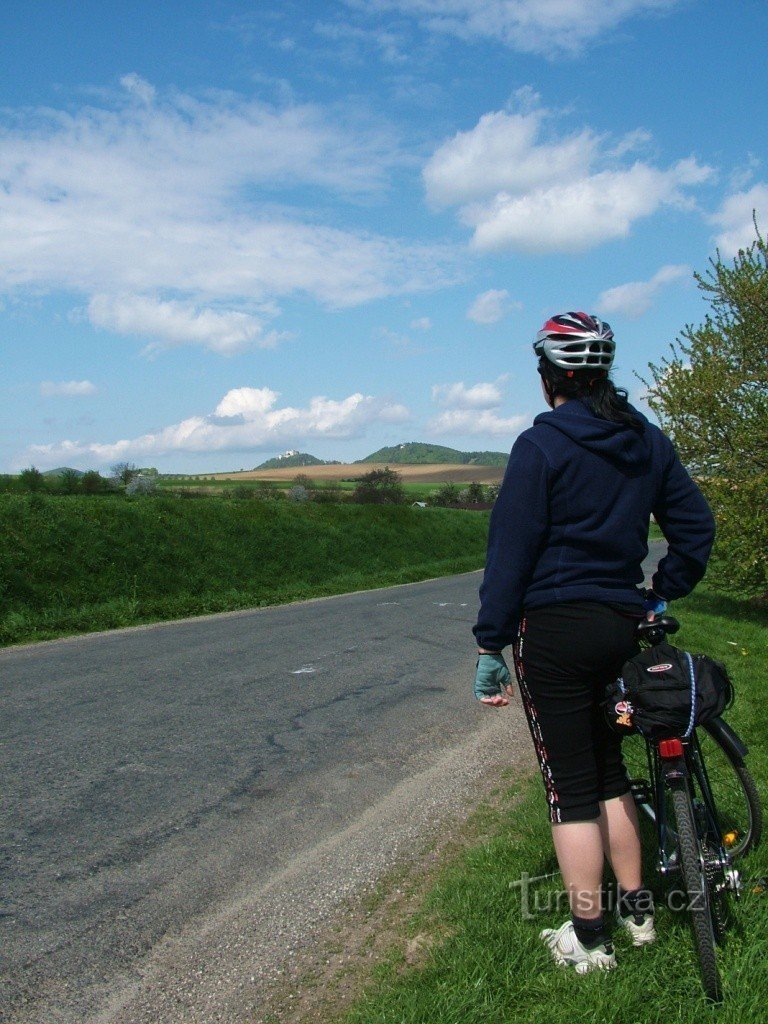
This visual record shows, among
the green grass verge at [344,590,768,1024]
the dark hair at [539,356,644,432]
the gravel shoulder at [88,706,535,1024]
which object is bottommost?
the gravel shoulder at [88,706,535,1024]

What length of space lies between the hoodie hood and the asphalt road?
7.39 ft

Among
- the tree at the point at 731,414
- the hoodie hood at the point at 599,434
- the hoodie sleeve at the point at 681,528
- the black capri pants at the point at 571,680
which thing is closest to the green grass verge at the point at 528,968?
the black capri pants at the point at 571,680

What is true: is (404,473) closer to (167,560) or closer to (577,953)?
(167,560)

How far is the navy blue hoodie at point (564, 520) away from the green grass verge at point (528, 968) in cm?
109

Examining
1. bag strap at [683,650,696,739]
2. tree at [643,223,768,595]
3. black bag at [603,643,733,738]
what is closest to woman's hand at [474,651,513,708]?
black bag at [603,643,733,738]

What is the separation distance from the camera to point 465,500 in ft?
182

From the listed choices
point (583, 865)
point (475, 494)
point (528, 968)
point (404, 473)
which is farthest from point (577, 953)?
point (404, 473)

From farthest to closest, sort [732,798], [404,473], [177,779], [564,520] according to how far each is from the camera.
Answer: [404,473]
[177,779]
[732,798]
[564,520]

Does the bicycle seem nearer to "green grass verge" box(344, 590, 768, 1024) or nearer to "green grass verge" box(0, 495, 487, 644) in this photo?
"green grass verge" box(344, 590, 768, 1024)

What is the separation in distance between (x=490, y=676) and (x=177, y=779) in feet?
10.4

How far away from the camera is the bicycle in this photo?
268cm

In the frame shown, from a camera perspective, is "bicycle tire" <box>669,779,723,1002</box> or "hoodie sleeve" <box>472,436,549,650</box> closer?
"bicycle tire" <box>669,779,723,1002</box>

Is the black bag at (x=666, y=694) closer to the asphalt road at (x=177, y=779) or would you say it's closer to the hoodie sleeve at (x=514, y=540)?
the hoodie sleeve at (x=514, y=540)

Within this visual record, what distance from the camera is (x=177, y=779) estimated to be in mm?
5461
